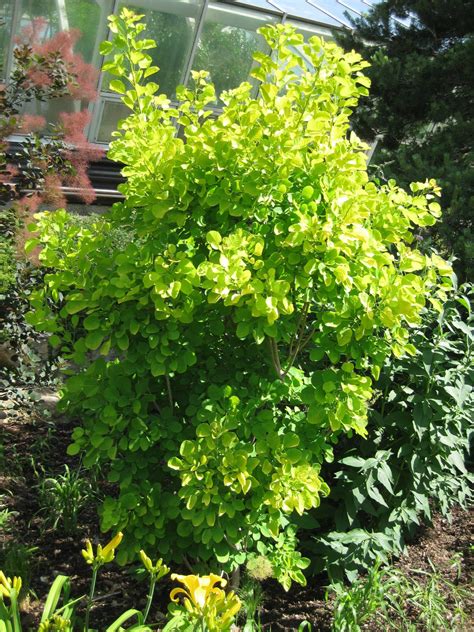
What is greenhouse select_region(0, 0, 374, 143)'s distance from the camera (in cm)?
805

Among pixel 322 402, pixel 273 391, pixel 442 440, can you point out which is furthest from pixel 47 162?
pixel 442 440

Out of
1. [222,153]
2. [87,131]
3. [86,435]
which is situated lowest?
[87,131]

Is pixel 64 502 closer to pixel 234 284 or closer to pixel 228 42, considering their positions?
pixel 234 284

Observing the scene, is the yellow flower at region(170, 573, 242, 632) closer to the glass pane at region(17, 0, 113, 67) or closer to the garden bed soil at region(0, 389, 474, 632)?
the garden bed soil at region(0, 389, 474, 632)

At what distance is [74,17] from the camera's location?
26.9 ft

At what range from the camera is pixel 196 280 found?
236cm

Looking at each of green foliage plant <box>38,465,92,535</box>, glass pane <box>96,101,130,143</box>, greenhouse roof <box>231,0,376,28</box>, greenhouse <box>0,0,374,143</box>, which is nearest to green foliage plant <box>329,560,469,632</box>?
green foliage plant <box>38,465,92,535</box>

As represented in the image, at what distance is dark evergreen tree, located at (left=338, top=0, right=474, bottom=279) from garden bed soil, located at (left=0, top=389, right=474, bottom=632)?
2.94 meters

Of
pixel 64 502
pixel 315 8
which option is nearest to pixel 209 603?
pixel 64 502

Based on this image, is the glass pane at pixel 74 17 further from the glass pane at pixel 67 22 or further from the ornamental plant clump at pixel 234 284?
the ornamental plant clump at pixel 234 284

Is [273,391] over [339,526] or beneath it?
over

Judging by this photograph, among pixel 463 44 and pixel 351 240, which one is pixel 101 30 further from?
pixel 351 240

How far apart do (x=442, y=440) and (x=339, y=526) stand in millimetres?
595

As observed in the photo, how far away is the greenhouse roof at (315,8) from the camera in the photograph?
31.1ft
